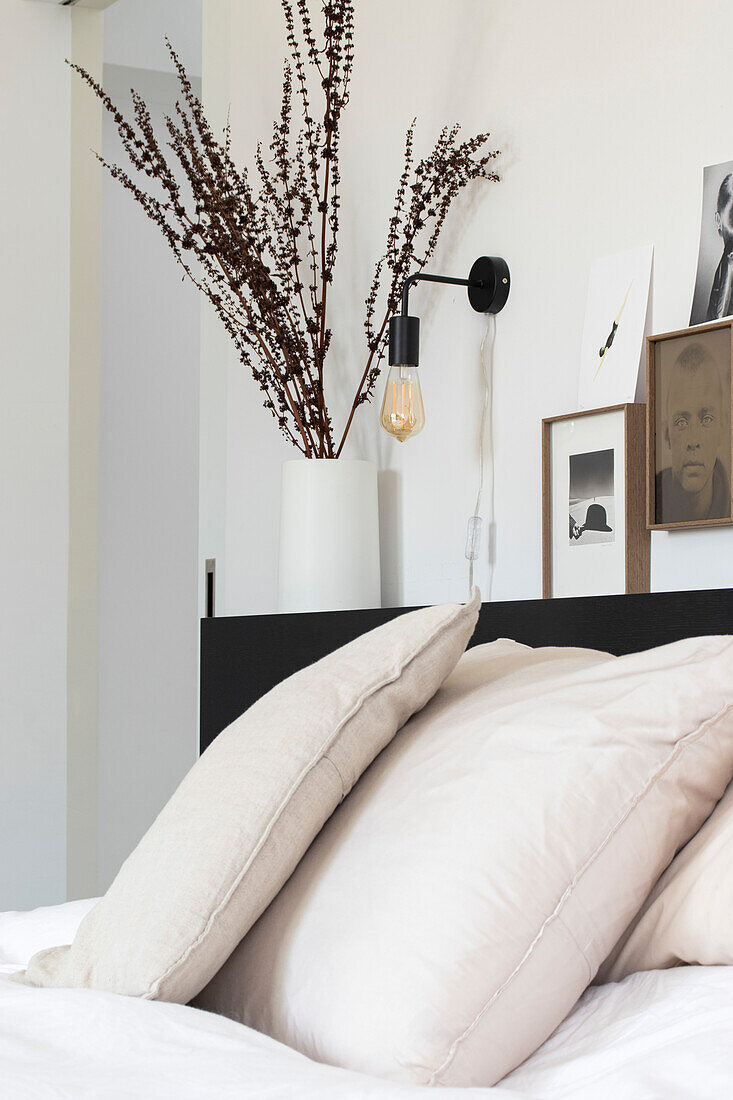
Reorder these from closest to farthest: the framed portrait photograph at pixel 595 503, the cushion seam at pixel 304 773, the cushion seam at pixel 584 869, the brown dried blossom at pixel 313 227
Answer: the cushion seam at pixel 584 869 → the cushion seam at pixel 304 773 → the framed portrait photograph at pixel 595 503 → the brown dried blossom at pixel 313 227

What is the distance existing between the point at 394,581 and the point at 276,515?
0.46 meters

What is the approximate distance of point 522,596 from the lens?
188cm

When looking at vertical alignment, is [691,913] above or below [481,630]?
below

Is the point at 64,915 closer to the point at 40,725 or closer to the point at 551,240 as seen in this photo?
the point at 551,240

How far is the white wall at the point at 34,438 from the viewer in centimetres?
315

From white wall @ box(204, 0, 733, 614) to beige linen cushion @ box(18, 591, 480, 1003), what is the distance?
0.64 m

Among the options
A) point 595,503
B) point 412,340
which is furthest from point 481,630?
point 412,340

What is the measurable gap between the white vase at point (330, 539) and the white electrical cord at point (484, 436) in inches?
8.0

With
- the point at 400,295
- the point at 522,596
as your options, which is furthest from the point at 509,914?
the point at 400,295

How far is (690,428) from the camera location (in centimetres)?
151

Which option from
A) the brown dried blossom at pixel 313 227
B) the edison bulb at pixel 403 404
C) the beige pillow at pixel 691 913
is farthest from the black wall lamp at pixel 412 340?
the beige pillow at pixel 691 913

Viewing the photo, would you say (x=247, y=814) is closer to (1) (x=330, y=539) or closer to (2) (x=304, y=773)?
(2) (x=304, y=773)

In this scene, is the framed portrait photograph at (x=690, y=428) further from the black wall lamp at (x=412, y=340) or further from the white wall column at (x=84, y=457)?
the white wall column at (x=84, y=457)

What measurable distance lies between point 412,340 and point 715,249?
1.85 feet
